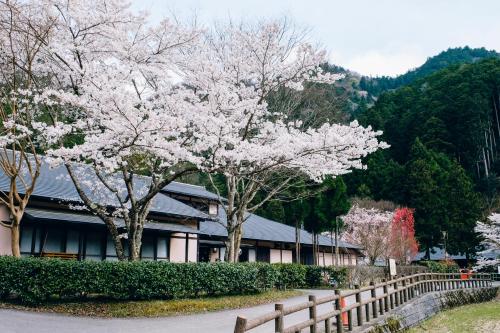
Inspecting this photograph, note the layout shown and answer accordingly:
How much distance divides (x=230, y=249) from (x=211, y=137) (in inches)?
260

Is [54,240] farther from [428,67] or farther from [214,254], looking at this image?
[428,67]

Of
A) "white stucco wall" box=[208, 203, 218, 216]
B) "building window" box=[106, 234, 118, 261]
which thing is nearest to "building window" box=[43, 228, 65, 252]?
"building window" box=[106, 234, 118, 261]

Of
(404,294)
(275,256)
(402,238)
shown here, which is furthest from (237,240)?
(402,238)

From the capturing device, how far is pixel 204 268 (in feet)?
43.6

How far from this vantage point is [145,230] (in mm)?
Answer: 18047

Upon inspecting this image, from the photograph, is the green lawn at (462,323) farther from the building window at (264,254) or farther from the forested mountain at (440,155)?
the forested mountain at (440,155)

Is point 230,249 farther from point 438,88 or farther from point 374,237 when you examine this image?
point 438,88

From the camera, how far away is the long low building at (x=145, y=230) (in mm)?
15430

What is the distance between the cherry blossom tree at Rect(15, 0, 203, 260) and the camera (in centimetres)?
970

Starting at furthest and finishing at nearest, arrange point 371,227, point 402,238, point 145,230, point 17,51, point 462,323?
point 371,227, point 402,238, point 145,230, point 462,323, point 17,51

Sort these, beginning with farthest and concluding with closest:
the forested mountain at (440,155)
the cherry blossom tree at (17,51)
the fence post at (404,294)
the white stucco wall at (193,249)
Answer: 1. the forested mountain at (440,155)
2. the white stucco wall at (193,249)
3. the fence post at (404,294)
4. the cherry blossom tree at (17,51)

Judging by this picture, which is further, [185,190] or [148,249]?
[185,190]

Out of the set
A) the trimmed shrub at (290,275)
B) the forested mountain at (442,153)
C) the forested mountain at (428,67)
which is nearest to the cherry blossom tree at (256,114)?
the trimmed shrub at (290,275)

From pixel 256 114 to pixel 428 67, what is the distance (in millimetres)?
111179
